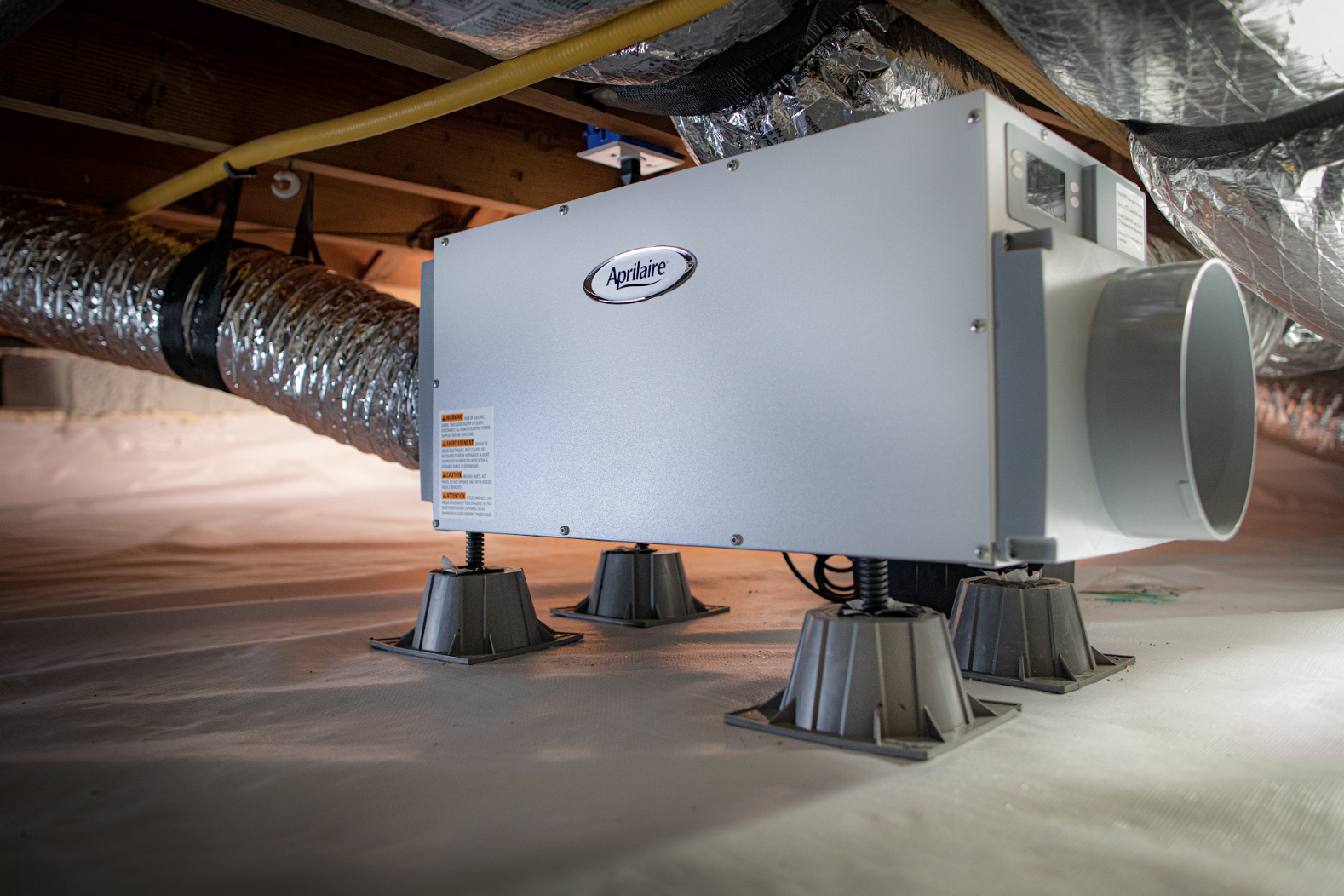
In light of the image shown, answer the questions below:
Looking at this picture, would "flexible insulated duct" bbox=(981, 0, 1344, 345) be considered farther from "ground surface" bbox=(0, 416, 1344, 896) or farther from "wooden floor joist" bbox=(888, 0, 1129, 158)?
"ground surface" bbox=(0, 416, 1344, 896)

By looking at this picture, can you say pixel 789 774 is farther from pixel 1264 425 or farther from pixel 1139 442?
pixel 1264 425

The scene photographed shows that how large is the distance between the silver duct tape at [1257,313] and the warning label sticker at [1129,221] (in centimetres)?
103

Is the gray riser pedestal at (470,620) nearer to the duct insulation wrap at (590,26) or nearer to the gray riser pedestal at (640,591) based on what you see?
the gray riser pedestal at (640,591)

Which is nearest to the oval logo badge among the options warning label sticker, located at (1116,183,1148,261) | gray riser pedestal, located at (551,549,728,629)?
warning label sticker, located at (1116,183,1148,261)

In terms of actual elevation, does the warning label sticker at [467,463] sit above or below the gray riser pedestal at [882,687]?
above

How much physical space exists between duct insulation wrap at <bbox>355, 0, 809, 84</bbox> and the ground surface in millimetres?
786

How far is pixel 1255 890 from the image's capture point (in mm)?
611

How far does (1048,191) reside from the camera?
3.00ft

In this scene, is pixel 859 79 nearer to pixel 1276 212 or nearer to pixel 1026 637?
pixel 1276 212

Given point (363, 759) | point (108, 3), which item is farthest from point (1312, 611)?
point (108, 3)

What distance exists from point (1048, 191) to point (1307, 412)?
217 centimetres

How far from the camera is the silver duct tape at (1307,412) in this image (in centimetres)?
246

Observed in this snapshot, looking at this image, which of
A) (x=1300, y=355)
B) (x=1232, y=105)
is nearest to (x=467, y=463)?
(x=1232, y=105)

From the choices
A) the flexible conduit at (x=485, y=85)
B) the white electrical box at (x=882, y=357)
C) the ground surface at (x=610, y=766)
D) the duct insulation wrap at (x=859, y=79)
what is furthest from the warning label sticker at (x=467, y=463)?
the duct insulation wrap at (x=859, y=79)
